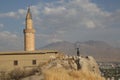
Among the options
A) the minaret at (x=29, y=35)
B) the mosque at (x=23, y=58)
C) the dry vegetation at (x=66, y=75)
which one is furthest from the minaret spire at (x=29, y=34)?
the dry vegetation at (x=66, y=75)

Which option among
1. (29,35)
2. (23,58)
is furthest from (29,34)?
(23,58)

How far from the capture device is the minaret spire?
44306mm

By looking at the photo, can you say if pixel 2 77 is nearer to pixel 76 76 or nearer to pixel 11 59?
pixel 11 59

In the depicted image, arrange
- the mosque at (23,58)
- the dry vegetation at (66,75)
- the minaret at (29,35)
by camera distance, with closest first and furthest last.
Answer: the dry vegetation at (66,75) → the mosque at (23,58) → the minaret at (29,35)

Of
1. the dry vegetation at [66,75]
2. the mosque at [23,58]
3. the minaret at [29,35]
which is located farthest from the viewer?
the minaret at [29,35]

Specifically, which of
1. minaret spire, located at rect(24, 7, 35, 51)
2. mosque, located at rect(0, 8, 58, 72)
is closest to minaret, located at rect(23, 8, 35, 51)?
minaret spire, located at rect(24, 7, 35, 51)

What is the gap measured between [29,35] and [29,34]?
145mm

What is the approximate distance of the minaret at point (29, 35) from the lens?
44.3 m

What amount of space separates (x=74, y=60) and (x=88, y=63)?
6.06 ft

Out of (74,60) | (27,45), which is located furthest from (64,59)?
(27,45)

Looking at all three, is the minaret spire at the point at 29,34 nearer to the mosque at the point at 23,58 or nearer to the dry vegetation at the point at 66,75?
the mosque at the point at 23,58

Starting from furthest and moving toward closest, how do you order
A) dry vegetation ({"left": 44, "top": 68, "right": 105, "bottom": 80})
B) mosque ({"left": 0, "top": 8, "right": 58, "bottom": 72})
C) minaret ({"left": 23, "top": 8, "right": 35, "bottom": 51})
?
minaret ({"left": 23, "top": 8, "right": 35, "bottom": 51}), mosque ({"left": 0, "top": 8, "right": 58, "bottom": 72}), dry vegetation ({"left": 44, "top": 68, "right": 105, "bottom": 80})

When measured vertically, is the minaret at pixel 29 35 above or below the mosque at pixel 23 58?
above

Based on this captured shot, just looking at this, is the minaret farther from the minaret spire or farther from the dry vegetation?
the dry vegetation
